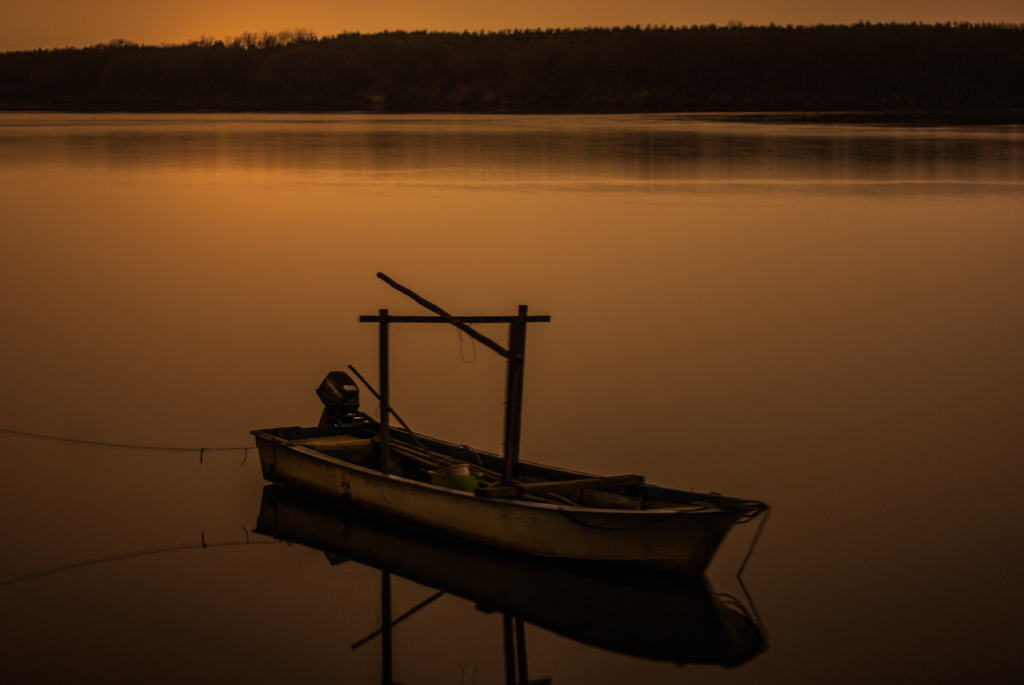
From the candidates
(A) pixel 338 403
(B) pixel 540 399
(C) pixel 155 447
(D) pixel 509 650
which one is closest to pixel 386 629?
(D) pixel 509 650

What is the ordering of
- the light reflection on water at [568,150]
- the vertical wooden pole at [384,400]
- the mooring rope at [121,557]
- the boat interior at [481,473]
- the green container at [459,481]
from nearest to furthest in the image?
the boat interior at [481,473], the mooring rope at [121,557], the green container at [459,481], the vertical wooden pole at [384,400], the light reflection on water at [568,150]

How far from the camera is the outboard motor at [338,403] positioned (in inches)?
388

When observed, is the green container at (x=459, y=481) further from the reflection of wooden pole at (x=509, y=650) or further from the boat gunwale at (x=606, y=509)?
the reflection of wooden pole at (x=509, y=650)

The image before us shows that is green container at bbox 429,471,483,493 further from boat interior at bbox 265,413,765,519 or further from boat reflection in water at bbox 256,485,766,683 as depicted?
boat reflection in water at bbox 256,485,766,683

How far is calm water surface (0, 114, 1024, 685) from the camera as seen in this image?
24.1ft

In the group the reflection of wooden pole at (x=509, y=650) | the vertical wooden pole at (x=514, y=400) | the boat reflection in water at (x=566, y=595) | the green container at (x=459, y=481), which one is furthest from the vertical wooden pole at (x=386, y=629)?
the vertical wooden pole at (x=514, y=400)

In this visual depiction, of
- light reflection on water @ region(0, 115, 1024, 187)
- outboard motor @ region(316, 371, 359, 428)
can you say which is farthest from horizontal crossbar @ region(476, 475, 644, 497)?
light reflection on water @ region(0, 115, 1024, 187)

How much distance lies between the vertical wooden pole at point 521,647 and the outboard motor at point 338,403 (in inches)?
118

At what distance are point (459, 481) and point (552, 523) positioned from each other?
1199mm

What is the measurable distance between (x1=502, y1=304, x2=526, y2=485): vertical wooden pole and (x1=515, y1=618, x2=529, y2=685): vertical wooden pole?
1.22 m

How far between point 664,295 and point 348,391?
33.5ft

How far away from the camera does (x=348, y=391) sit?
9.91 m

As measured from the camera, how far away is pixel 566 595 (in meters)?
7.73

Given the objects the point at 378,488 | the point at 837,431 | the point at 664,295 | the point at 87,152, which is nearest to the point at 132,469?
the point at 378,488
